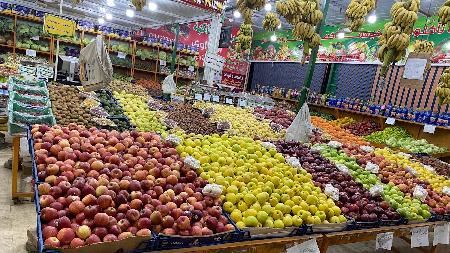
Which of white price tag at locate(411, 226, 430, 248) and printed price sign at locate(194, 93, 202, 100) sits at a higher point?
printed price sign at locate(194, 93, 202, 100)

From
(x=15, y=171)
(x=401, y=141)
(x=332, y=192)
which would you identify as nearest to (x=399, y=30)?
(x=332, y=192)

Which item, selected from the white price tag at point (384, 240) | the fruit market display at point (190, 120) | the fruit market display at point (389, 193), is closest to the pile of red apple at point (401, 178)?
the fruit market display at point (389, 193)

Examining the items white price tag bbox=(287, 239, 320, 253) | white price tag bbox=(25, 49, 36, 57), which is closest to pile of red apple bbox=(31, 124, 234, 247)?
white price tag bbox=(287, 239, 320, 253)

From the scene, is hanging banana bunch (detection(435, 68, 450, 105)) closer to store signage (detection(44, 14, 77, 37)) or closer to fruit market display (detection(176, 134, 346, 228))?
fruit market display (detection(176, 134, 346, 228))

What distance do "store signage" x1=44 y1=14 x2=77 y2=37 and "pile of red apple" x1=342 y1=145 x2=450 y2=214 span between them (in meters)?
4.77

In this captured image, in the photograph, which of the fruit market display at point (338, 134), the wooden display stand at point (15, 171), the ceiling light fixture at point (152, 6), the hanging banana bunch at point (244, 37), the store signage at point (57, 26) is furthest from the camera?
the hanging banana bunch at point (244, 37)

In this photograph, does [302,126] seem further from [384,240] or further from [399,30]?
[384,240]

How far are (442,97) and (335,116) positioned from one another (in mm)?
3319

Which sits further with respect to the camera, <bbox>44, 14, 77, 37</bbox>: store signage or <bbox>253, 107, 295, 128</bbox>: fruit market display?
<bbox>253, 107, 295, 128</bbox>: fruit market display

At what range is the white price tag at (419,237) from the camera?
125 inches

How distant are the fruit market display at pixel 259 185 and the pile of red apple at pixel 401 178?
1.14m

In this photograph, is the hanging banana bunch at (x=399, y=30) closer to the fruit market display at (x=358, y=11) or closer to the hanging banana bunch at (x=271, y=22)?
the fruit market display at (x=358, y=11)

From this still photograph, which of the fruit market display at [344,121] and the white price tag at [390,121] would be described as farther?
the fruit market display at [344,121]

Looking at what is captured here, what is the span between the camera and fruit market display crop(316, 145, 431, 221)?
3.20 metres
